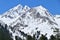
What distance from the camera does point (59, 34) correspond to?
333ft

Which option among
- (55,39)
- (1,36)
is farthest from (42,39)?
(1,36)

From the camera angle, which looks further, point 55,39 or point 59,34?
point 59,34

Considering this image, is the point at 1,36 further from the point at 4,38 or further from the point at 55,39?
the point at 55,39

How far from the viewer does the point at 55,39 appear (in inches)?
3637

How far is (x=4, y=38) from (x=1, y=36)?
169 centimetres

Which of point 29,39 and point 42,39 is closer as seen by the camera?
point 42,39

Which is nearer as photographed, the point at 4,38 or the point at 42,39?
the point at 42,39

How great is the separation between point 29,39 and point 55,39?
30.5 feet

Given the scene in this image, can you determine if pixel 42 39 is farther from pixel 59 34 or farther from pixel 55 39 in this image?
pixel 59 34

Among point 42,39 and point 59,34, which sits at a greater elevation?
point 59,34

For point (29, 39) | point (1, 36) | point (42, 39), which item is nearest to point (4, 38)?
point (1, 36)

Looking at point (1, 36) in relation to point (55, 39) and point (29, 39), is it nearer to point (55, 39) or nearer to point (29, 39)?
point (29, 39)

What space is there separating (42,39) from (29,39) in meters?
11.4

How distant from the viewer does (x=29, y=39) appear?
320 feet
